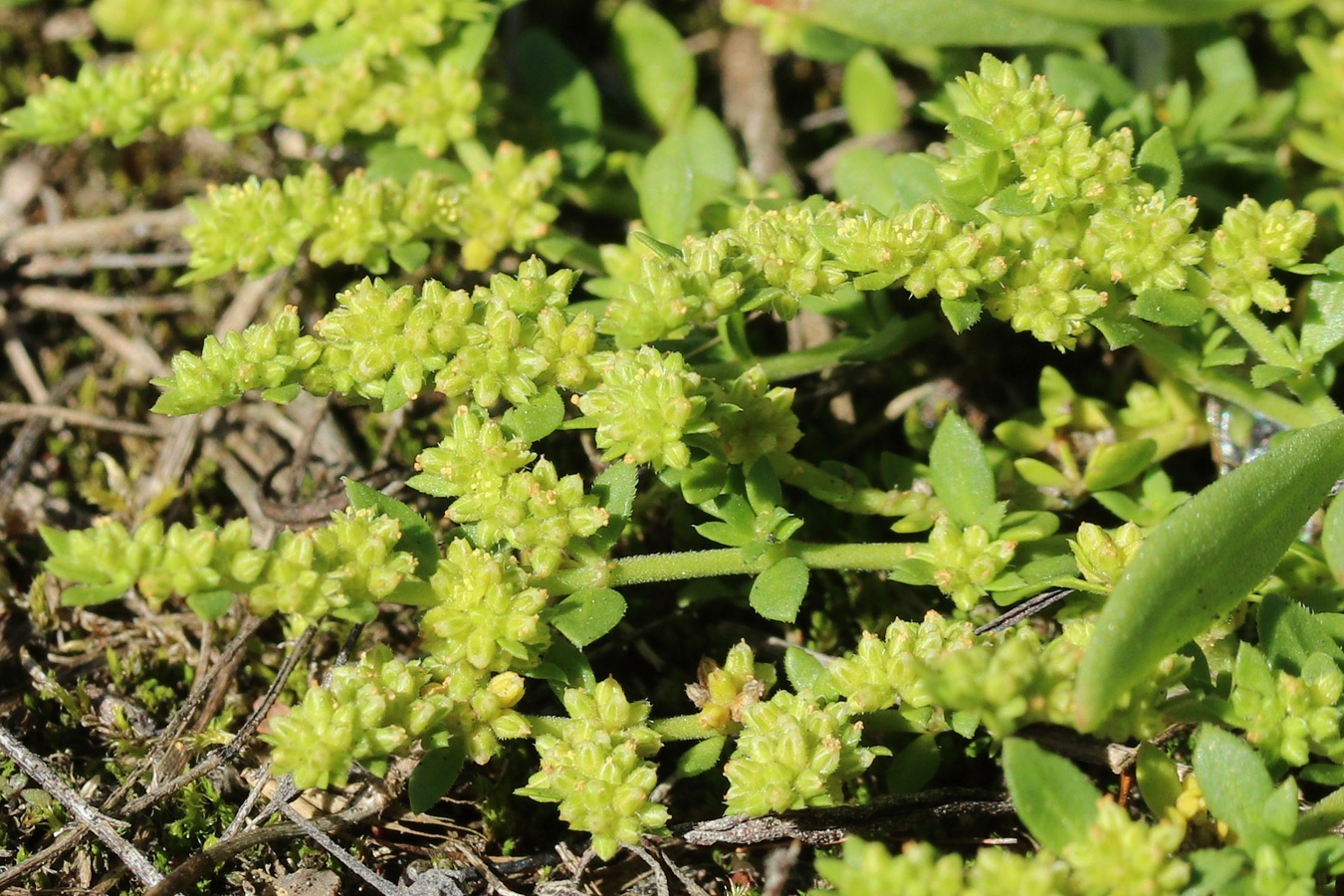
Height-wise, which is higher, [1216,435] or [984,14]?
[984,14]

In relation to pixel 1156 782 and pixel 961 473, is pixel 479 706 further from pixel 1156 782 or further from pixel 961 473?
pixel 1156 782

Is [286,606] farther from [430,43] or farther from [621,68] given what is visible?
[621,68]

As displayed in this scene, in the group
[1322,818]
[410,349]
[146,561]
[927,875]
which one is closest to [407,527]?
[410,349]

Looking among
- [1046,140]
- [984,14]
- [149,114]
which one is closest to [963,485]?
[1046,140]

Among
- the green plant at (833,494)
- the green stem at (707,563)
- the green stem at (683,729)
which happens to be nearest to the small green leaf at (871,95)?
the green plant at (833,494)

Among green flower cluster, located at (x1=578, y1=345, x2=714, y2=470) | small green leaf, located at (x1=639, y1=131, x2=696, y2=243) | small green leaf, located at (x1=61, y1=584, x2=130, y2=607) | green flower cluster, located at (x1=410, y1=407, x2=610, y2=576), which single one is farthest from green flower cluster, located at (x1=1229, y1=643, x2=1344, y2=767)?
small green leaf, located at (x1=61, y1=584, x2=130, y2=607)

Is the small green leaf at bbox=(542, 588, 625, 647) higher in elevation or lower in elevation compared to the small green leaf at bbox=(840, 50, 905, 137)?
lower

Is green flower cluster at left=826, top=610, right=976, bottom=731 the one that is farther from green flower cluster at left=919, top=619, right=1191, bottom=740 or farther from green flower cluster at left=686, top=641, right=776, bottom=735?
green flower cluster at left=686, top=641, right=776, bottom=735
